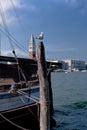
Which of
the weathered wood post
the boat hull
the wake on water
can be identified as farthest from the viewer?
the wake on water

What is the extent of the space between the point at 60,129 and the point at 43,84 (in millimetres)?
11057

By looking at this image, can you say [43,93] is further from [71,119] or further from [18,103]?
[71,119]

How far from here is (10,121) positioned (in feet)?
58.4

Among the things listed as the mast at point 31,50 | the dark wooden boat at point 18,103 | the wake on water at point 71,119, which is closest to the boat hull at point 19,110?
the dark wooden boat at point 18,103

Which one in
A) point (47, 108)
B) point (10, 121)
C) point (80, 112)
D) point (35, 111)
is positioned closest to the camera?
point (47, 108)

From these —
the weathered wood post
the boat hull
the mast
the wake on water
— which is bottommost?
the wake on water

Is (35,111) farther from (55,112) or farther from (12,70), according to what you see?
(55,112)

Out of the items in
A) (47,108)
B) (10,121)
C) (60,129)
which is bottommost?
(60,129)

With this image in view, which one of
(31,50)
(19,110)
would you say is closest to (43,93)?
(19,110)

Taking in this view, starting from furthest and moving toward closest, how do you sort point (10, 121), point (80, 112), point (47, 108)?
point (80, 112), point (10, 121), point (47, 108)

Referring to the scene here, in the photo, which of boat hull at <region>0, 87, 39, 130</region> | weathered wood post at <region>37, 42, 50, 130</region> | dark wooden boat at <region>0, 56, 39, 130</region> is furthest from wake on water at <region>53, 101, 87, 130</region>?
weathered wood post at <region>37, 42, 50, 130</region>

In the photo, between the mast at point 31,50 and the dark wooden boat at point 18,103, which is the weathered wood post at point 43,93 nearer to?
the dark wooden boat at point 18,103

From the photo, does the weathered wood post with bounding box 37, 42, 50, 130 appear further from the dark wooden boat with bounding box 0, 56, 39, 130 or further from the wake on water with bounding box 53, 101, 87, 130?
the wake on water with bounding box 53, 101, 87, 130

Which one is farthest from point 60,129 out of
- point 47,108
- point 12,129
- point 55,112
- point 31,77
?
point 47,108
